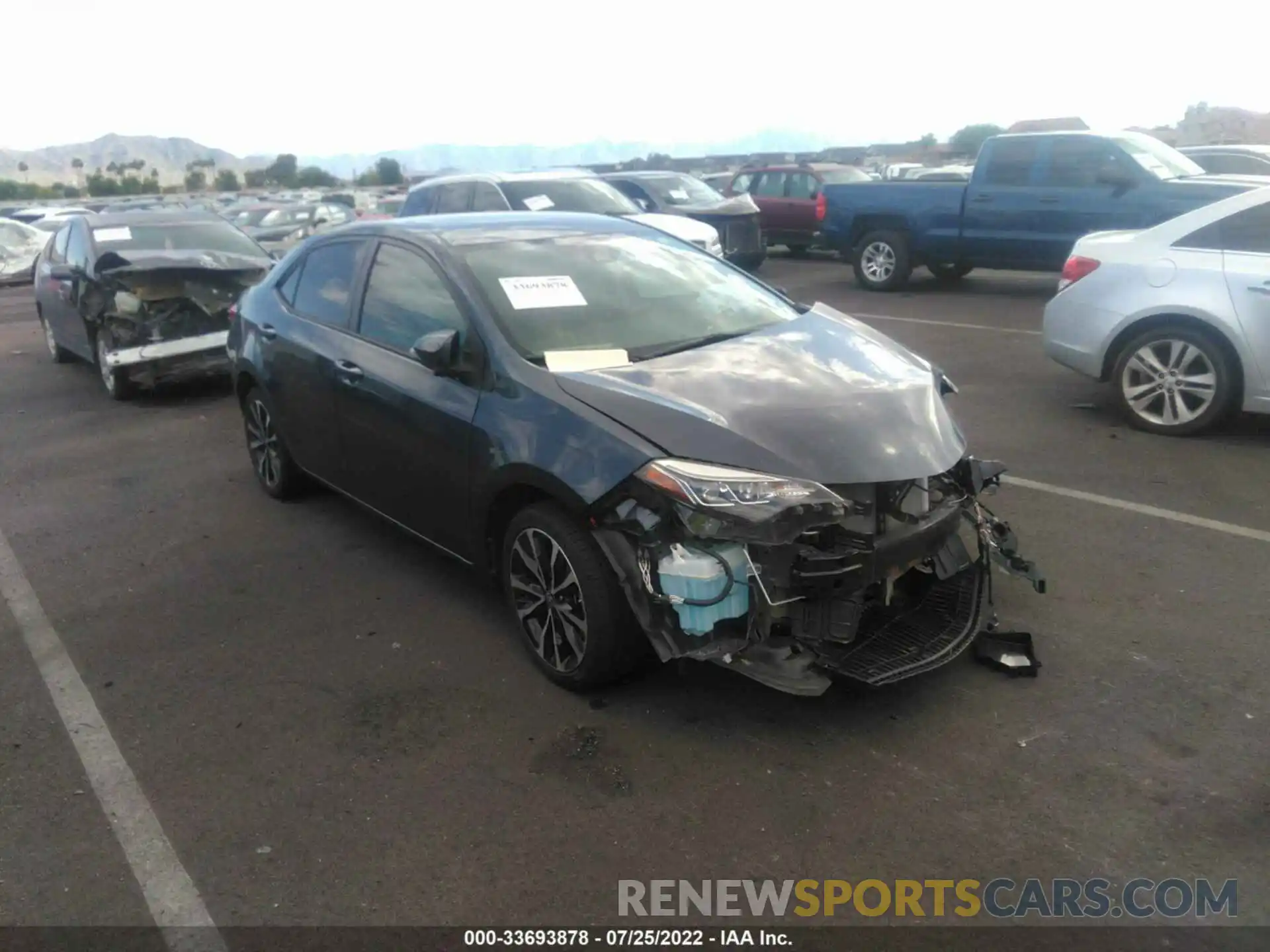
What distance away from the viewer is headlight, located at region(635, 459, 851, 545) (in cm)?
325

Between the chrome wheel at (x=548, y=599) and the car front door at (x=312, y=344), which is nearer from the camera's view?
the chrome wheel at (x=548, y=599)

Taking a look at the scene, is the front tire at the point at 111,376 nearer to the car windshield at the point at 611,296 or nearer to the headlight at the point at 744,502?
the car windshield at the point at 611,296

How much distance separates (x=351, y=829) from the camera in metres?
3.11

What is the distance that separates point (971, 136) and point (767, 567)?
5285 cm

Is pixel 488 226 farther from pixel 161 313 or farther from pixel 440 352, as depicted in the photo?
pixel 161 313

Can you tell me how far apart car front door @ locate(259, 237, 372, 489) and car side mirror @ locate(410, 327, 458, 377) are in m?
1.02

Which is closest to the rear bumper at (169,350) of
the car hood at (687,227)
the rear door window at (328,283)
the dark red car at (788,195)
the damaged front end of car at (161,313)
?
the damaged front end of car at (161,313)

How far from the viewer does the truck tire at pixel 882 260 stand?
13.6 meters

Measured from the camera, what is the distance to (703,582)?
130 inches

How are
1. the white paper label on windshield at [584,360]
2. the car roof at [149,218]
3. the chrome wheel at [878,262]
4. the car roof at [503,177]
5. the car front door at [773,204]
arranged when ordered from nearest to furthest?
1. the white paper label on windshield at [584,360]
2. the car roof at [149,218]
3. the car roof at [503,177]
4. the chrome wheel at [878,262]
5. the car front door at [773,204]

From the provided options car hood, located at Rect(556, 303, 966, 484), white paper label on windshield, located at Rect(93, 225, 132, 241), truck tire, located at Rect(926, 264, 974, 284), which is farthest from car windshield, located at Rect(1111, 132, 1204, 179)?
white paper label on windshield, located at Rect(93, 225, 132, 241)

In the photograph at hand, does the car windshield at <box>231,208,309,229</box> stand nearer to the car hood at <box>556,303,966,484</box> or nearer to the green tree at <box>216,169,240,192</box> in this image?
the car hood at <box>556,303,966,484</box>

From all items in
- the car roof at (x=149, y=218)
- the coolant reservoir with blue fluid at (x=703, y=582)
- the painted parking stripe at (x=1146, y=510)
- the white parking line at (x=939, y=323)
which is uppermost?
the car roof at (x=149, y=218)

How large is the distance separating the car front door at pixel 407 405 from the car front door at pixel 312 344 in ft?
0.46
